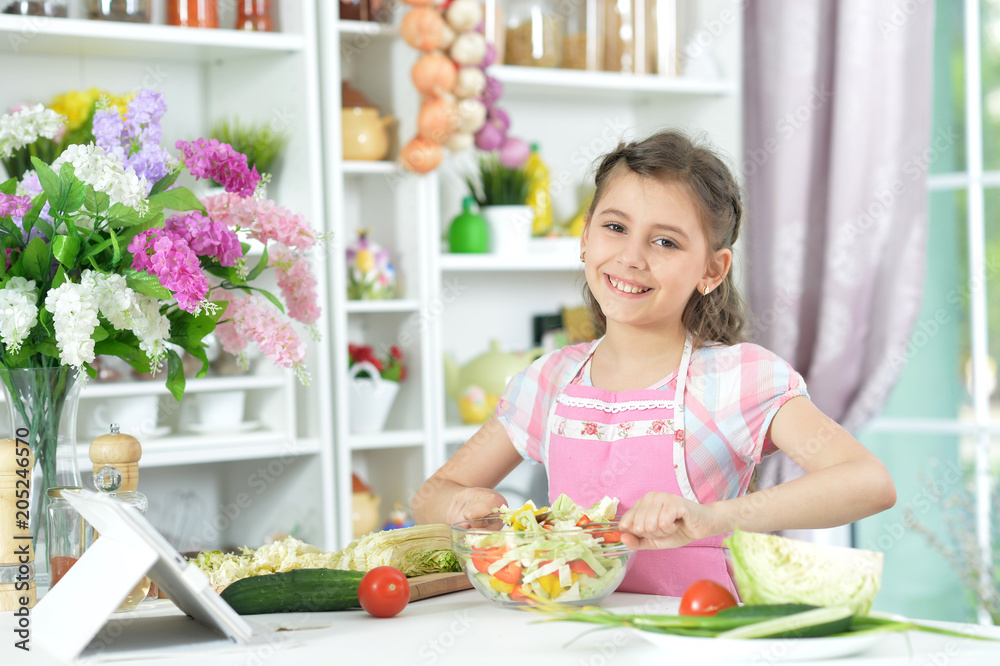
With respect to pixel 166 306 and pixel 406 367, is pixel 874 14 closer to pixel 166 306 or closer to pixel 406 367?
pixel 406 367

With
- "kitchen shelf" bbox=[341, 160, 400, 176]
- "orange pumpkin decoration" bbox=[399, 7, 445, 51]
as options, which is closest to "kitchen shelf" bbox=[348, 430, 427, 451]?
"kitchen shelf" bbox=[341, 160, 400, 176]

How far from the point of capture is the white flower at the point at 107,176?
3.70ft

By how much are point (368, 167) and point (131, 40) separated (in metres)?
0.60

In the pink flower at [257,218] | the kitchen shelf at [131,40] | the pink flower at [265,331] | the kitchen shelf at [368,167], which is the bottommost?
the pink flower at [265,331]

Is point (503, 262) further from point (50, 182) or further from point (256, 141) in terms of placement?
point (50, 182)

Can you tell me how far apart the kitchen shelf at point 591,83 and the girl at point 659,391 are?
50.4 inches

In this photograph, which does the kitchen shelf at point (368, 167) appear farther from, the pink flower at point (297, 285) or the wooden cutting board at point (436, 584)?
the wooden cutting board at point (436, 584)

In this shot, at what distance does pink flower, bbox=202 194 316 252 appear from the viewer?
1293mm

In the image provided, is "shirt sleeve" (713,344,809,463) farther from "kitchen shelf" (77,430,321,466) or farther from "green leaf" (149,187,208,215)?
"kitchen shelf" (77,430,321,466)

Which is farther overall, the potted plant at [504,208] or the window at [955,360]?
the potted plant at [504,208]

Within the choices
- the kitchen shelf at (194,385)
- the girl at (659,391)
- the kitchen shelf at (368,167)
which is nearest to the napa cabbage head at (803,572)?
the girl at (659,391)

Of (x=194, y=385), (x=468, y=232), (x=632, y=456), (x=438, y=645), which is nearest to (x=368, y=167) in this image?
(x=468, y=232)

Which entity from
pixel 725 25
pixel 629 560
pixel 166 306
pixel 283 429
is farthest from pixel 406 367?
pixel 629 560

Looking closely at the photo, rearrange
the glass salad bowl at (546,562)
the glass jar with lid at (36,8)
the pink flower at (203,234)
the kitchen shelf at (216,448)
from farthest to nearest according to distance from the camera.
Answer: the kitchen shelf at (216,448), the glass jar with lid at (36,8), the pink flower at (203,234), the glass salad bowl at (546,562)
